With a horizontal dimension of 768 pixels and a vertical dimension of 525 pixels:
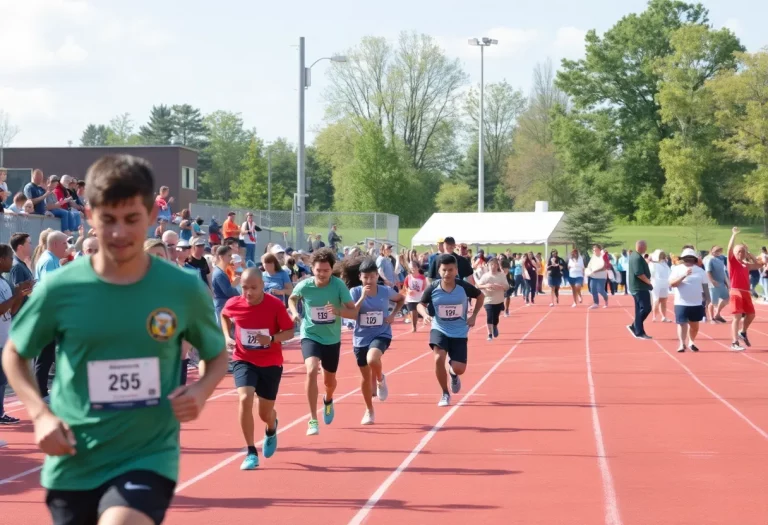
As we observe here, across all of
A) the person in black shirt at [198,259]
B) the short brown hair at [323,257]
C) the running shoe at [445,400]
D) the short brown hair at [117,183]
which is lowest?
the running shoe at [445,400]

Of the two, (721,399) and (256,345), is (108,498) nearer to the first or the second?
(256,345)

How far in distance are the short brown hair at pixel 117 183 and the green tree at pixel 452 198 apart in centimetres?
9717

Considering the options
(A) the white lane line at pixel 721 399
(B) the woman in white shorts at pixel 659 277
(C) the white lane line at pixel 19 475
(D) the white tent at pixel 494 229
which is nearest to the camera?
(C) the white lane line at pixel 19 475

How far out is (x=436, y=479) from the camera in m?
9.24

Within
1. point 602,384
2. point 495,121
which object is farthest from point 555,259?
point 495,121

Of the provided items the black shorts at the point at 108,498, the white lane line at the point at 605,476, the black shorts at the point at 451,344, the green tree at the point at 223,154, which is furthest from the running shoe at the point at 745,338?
the green tree at the point at 223,154

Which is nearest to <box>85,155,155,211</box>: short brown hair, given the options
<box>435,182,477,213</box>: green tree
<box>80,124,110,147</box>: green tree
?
<box>435,182,477,213</box>: green tree

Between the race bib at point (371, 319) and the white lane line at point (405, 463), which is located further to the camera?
the race bib at point (371, 319)

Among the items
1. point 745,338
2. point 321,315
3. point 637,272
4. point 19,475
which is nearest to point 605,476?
point 321,315

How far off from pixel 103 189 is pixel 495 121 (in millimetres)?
98614

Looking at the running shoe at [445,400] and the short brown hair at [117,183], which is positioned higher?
the short brown hair at [117,183]

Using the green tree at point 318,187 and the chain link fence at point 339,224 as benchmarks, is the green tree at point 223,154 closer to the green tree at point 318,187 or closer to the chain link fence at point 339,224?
→ the green tree at point 318,187

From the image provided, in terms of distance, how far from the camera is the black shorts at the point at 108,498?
149 inches

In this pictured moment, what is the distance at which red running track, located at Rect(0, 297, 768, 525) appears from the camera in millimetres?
8008
